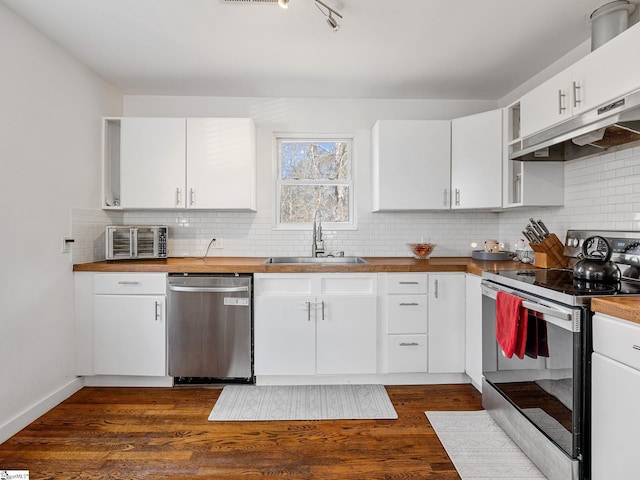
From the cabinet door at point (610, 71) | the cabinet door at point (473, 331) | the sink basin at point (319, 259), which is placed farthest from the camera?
the sink basin at point (319, 259)

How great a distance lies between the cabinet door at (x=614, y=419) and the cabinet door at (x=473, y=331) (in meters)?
1.03

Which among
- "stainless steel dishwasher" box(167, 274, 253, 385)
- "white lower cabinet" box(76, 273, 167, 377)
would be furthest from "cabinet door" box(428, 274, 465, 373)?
"white lower cabinet" box(76, 273, 167, 377)

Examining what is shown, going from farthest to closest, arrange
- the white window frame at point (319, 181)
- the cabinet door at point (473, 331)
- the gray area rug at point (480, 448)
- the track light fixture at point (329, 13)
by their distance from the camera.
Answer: the white window frame at point (319, 181) → the cabinet door at point (473, 331) → the track light fixture at point (329, 13) → the gray area rug at point (480, 448)

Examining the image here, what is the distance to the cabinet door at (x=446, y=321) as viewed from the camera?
9.20 ft

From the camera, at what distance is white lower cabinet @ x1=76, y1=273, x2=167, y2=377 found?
109 inches

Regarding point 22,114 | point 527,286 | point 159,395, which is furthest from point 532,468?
point 22,114

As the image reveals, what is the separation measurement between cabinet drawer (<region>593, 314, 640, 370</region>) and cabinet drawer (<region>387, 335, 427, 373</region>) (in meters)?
1.35

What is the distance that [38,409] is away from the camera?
2385 millimetres

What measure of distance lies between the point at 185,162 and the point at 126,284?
107cm

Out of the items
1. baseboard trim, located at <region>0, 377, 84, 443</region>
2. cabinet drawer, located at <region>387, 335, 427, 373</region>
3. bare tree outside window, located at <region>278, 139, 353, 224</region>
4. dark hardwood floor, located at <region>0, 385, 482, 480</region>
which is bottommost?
dark hardwood floor, located at <region>0, 385, 482, 480</region>

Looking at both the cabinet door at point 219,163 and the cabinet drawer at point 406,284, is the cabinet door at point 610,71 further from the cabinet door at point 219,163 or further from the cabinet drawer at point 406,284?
the cabinet door at point 219,163

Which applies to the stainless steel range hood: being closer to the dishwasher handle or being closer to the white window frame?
the white window frame

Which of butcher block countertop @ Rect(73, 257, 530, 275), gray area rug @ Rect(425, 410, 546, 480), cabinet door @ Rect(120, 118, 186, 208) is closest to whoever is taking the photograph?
gray area rug @ Rect(425, 410, 546, 480)

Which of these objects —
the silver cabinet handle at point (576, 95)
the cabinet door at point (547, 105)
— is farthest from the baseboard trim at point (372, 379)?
the silver cabinet handle at point (576, 95)
